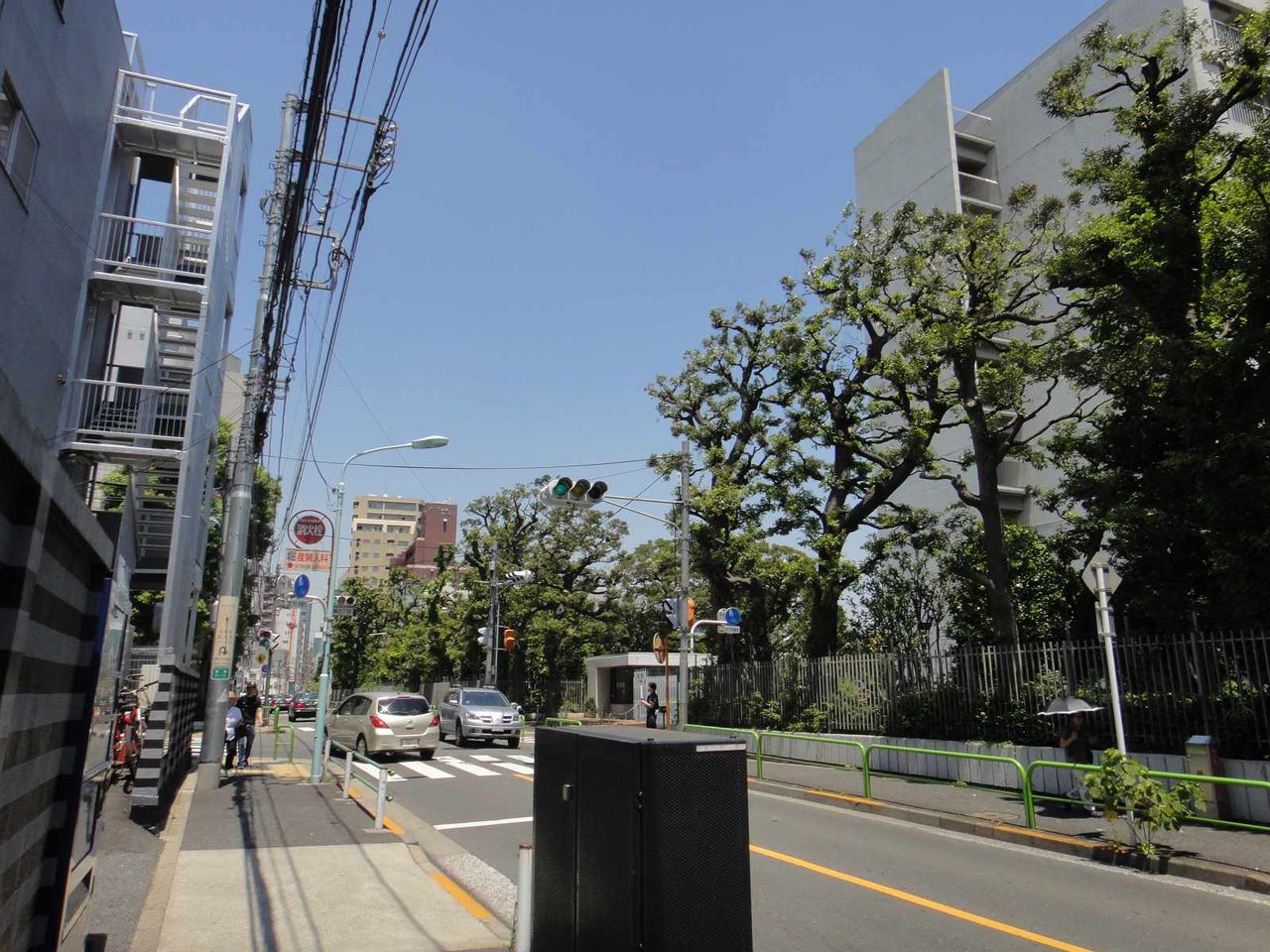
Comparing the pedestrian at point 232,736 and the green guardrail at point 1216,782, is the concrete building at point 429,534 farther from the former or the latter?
the green guardrail at point 1216,782

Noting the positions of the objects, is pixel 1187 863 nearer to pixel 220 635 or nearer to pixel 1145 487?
pixel 1145 487

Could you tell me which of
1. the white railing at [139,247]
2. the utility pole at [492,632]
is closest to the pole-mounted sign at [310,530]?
the white railing at [139,247]

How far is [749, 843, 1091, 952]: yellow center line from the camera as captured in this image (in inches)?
264

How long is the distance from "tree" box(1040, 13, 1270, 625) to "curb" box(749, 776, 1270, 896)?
16.3ft

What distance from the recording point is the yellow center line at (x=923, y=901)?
6.71m

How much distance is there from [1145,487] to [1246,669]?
4.36 m

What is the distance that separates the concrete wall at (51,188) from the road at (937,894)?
10.9 m

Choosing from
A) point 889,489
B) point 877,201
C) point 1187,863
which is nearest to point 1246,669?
point 1187,863

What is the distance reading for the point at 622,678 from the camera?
42969 millimetres

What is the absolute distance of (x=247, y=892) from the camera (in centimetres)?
778

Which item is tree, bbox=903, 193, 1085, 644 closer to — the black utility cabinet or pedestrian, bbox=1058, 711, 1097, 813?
pedestrian, bbox=1058, 711, 1097, 813

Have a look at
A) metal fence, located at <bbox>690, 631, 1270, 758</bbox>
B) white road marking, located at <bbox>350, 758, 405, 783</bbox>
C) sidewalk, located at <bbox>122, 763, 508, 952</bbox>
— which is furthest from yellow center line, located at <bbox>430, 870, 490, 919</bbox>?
metal fence, located at <bbox>690, 631, 1270, 758</bbox>

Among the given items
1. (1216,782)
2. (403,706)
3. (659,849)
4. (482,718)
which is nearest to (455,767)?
(403,706)

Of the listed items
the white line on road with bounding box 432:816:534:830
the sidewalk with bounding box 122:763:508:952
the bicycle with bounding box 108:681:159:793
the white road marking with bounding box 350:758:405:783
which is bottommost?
the white line on road with bounding box 432:816:534:830
